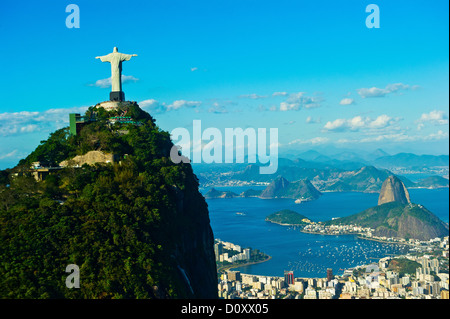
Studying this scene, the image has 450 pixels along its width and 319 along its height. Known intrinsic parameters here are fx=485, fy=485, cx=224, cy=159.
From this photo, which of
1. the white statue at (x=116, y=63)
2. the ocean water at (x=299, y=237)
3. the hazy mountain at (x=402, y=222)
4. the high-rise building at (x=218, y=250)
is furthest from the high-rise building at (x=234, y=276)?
the hazy mountain at (x=402, y=222)

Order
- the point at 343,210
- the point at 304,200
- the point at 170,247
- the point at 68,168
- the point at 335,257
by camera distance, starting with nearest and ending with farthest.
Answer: the point at 170,247 → the point at 68,168 → the point at 335,257 → the point at 343,210 → the point at 304,200

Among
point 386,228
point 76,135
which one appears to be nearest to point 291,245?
point 386,228

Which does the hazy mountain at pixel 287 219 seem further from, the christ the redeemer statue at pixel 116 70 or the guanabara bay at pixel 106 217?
the christ the redeemer statue at pixel 116 70

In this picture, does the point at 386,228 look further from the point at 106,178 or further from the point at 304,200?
the point at 106,178

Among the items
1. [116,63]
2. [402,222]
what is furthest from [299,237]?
[116,63]

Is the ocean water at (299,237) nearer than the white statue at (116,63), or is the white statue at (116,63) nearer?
the white statue at (116,63)
